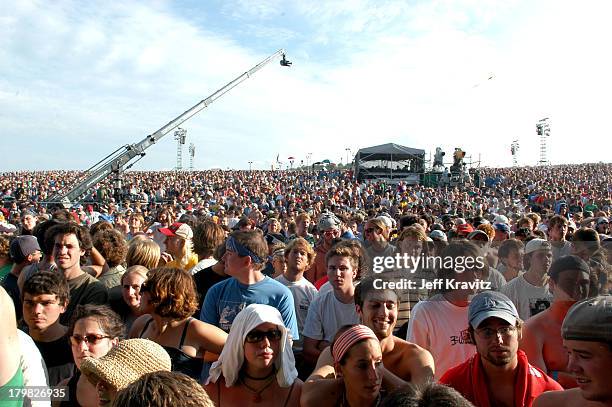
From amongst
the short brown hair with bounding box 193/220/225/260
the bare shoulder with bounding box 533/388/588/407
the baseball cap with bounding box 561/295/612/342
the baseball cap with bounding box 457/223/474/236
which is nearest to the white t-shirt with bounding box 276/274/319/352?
the short brown hair with bounding box 193/220/225/260

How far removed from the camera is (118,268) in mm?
5367

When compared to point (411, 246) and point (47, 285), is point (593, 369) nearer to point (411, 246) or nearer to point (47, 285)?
point (47, 285)

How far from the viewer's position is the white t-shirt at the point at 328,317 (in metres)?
4.28

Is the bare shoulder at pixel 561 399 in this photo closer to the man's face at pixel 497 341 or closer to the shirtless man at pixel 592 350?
the shirtless man at pixel 592 350

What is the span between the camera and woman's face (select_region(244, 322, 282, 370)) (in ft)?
9.75

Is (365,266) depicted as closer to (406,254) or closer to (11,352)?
(406,254)

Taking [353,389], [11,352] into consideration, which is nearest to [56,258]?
[11,352]

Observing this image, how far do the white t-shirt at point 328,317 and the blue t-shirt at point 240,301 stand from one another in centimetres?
26

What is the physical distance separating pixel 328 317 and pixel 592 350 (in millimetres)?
2353

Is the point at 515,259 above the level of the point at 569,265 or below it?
below

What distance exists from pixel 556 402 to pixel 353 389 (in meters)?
0.96

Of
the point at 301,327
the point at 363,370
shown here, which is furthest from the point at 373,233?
the point at 363,370

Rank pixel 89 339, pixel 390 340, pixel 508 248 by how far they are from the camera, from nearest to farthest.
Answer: pixel 89 339
pixel 390 340
pixel 508 248

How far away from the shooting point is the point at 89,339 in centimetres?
317
